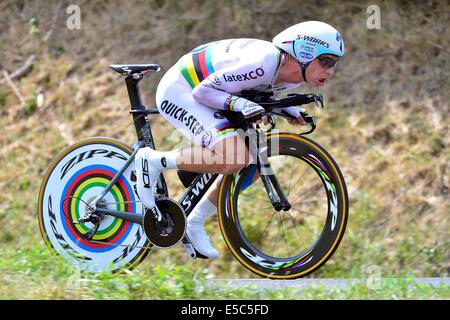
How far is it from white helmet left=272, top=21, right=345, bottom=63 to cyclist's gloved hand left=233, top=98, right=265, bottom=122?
0.44 m

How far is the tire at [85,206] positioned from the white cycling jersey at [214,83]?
2.05 ft

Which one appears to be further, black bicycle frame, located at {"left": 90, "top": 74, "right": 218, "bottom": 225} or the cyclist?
black bicycle frame, located at {"left": 90, "top": 74, "right": 218, "bottom": 225}

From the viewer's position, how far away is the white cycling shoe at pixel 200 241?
19.4 feet

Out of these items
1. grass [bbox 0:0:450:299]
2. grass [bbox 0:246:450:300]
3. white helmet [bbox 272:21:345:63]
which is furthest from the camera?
grass [bbox 0:0:450:299]

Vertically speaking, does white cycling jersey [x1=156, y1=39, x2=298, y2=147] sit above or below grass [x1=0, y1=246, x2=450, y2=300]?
above

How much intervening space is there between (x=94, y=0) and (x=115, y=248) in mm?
5410

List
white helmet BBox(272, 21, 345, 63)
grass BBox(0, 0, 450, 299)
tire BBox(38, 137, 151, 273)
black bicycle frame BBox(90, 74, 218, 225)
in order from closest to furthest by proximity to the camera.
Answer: white helmet BBox(272, 21, 345, 63), black bicycle frame BBox(90, 74, 218, 225), tire BBox(38, 137, 151, 273), grass BBox(0, 0, 450, 299)

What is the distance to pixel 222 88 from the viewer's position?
5523 mm

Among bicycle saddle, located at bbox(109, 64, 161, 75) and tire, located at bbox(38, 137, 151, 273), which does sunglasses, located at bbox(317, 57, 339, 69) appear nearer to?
bicycle saddle, located at bbox(109, 64, 161, 75)

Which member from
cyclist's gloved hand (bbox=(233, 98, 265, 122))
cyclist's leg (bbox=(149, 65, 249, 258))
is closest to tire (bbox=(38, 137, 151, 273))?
cyclist's leg (bbox=(149, 65, 249, 258))

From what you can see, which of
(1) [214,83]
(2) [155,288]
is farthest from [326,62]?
(2) [155,288]

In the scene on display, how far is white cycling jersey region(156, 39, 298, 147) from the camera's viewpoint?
5.44 metres

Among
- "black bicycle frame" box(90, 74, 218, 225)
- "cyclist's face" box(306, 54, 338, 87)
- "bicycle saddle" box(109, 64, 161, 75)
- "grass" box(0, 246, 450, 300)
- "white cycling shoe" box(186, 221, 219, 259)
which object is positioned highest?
"bicycle saddle" box(109, 64, 161, 75)
